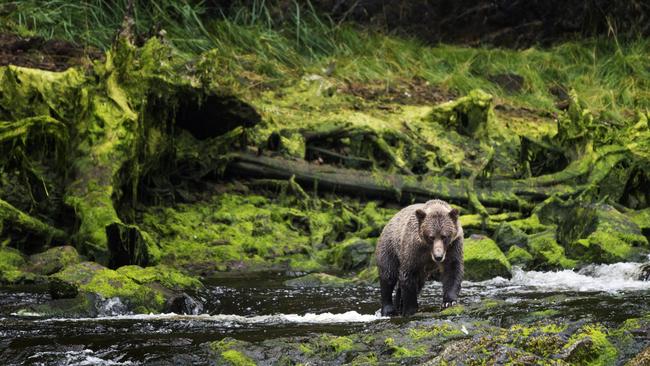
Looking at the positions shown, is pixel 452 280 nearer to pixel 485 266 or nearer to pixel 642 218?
pixel 485 266

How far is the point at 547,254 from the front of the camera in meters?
10.9

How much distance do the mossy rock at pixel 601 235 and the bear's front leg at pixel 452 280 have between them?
306 centimetres

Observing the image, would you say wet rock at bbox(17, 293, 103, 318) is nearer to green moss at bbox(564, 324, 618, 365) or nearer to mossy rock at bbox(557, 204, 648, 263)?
green moss at bbox(564, 324, 618, 365)

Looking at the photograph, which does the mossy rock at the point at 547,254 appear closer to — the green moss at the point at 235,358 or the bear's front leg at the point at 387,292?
the bear's front leg at the point at 387,292

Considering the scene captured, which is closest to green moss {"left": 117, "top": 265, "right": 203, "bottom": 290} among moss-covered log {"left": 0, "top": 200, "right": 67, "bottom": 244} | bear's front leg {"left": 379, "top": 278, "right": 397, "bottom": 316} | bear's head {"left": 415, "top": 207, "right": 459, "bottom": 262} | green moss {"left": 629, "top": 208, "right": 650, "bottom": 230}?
moss-covered log {"left": 0, "top": 200, "right": 67, "bottom": 244}

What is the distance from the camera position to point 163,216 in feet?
39.4

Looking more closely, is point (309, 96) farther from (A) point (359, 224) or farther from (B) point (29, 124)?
(B) point (29, 124)

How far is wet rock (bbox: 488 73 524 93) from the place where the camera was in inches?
691

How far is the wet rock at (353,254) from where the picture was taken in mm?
11234

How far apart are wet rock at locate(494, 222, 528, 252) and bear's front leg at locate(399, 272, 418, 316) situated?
332 cm

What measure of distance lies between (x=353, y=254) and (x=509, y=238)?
174cm

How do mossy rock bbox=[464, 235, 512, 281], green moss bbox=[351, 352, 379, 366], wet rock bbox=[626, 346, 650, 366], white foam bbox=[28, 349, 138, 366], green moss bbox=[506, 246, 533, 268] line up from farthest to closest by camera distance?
green moss bbox=[506, 246, 533, 268] → mossy rock bbox=[464, 235, 512, 281] → white foam bbox=[28, 349, 138, 366] → green moss bbox=[351, 352, 379, 366] → wet rock bbox=[626, 346, 650, 366]

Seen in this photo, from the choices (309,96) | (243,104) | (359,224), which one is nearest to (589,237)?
(359,224)

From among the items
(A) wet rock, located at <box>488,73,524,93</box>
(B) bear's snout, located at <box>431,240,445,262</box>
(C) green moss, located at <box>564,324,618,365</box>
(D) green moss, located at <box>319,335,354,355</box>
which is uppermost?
(A) wet rock, located at <box>488,73,524,93</box>
